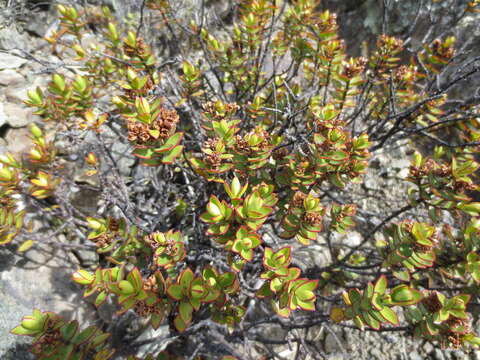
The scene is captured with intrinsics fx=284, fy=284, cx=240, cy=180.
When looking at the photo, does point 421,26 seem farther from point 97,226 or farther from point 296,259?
point 97,226

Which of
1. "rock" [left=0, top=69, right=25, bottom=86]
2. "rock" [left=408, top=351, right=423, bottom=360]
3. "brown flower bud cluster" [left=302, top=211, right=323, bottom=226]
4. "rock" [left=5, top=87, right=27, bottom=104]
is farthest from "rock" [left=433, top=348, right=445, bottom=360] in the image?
"rock" [left=0, top=69, right=25, bottom=86]

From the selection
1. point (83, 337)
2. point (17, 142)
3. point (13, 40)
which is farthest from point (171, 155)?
point (13, 40)

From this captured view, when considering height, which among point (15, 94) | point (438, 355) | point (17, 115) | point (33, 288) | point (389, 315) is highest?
point (15, 94)

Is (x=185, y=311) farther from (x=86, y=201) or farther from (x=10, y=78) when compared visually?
(x=10, y=78)

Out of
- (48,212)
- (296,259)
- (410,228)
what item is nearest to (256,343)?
(296,259)

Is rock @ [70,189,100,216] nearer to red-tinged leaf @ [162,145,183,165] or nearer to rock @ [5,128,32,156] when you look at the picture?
rock @ [5,128,32,156]

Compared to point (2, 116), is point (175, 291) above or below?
below
